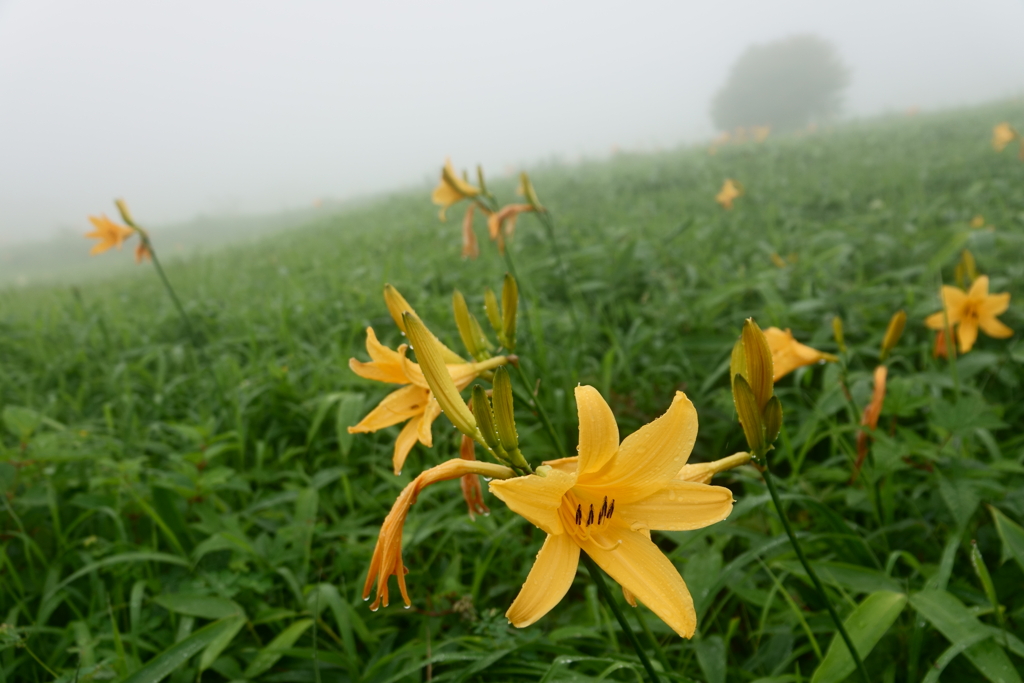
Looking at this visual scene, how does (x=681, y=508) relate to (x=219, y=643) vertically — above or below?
above

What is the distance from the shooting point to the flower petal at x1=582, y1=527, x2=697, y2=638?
64cm

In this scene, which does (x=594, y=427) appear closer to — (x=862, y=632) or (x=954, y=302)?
(x=862, y=632)

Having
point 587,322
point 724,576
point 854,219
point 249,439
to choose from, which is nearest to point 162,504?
point 249,439

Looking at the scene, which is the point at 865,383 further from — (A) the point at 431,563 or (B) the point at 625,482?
(A) the point at 431,563

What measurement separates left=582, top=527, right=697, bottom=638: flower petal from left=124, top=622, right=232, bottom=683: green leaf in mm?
892

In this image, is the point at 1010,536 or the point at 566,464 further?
the point at 1010,536

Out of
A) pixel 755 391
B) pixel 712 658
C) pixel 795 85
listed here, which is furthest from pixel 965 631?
pixel 795 85

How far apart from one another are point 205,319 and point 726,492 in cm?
379

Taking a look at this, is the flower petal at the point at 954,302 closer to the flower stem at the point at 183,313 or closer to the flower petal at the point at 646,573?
the flower petal at the point at 646,573

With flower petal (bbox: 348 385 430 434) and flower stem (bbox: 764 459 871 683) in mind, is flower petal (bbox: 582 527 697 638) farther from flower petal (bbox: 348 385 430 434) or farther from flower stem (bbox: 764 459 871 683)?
flower petal (bbox: 348 385 430 434)

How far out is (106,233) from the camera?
9.69 ft

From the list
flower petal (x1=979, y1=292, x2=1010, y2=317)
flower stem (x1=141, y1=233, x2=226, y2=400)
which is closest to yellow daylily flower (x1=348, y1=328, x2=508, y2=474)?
flower stem (x1=141, y1=233, x2=226, y2=400)

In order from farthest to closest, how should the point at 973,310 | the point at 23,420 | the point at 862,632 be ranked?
the point at 973,310 < the point at 23,420 < the point at 862,632

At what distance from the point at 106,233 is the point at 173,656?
277 centimetres
